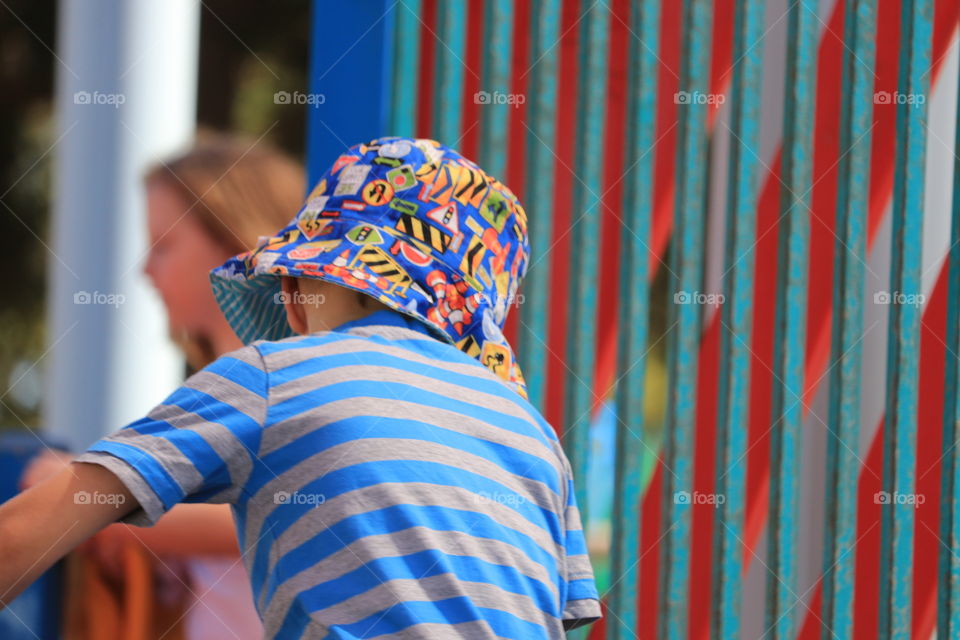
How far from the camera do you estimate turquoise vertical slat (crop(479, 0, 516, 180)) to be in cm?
250

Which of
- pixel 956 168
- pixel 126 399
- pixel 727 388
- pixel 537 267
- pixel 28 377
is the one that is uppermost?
pixel 956 168

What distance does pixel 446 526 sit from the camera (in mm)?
1471

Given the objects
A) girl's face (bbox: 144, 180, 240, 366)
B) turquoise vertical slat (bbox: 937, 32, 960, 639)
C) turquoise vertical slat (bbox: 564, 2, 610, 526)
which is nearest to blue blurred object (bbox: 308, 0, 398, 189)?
turquoise vertical slat (bbox: 564, 2, 610, 526)

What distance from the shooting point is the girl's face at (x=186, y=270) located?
3.11 m

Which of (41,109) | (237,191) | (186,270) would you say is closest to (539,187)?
(237,191)

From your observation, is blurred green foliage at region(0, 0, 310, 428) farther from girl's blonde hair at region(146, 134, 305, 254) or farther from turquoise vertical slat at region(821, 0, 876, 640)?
turquoise vertical slat at region(821, 0, 876, 640)

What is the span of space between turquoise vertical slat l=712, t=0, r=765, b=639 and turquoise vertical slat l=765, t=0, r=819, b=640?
2.2 inches

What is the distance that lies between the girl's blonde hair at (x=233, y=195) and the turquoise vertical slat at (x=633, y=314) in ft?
3.36

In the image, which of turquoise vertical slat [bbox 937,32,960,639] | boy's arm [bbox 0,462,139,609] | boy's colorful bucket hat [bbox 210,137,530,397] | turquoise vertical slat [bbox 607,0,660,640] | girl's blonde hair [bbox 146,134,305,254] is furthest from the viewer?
girl's blonde hair [bbox 146,134,305,254]

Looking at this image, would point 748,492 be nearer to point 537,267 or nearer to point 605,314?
point 605,314

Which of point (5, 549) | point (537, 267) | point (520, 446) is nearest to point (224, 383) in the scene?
point (5, 549)

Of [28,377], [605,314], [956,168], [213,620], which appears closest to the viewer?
[956,168]

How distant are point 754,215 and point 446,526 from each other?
45.1 inches

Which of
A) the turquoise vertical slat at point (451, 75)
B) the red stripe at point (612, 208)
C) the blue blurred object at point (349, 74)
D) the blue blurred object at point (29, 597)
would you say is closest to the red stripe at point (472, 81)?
the turquoise vertical slat at point (451, 75)
